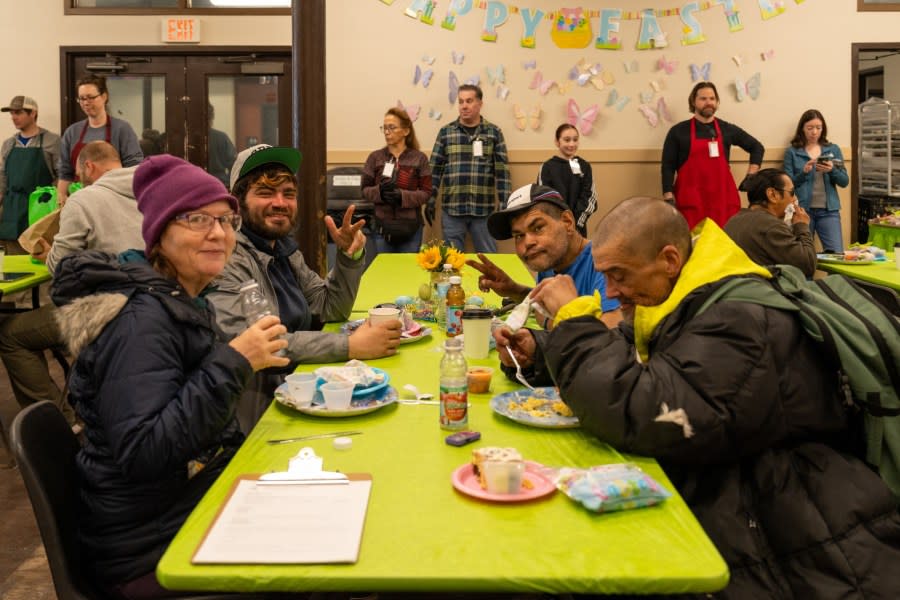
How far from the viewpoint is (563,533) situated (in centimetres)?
146

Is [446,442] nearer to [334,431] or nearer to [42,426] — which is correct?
[334,431]

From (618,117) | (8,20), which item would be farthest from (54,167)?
(618,117)

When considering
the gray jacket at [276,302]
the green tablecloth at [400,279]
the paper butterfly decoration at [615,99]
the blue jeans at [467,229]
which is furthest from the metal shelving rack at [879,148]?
the gray jacket at [276,302]

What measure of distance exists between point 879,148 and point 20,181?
8.32m

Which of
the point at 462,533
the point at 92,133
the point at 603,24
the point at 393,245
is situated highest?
the point at 603,24

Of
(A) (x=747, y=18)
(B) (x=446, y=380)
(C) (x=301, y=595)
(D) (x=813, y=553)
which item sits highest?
(A) (x=747, y=18)

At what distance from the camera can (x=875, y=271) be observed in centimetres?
495

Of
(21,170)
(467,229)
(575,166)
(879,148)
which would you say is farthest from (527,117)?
(21,170)

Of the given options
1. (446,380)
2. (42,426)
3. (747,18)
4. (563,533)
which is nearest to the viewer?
(563,533)

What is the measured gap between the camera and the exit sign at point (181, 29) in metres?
9.09

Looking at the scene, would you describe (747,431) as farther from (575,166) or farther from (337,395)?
(575,166)

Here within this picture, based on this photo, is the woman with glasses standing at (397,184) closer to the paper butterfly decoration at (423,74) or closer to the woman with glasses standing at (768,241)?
the paper butterfly decoration at (423,74)

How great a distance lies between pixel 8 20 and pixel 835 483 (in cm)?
958

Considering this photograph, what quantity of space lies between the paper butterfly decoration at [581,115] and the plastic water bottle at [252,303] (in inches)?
245
